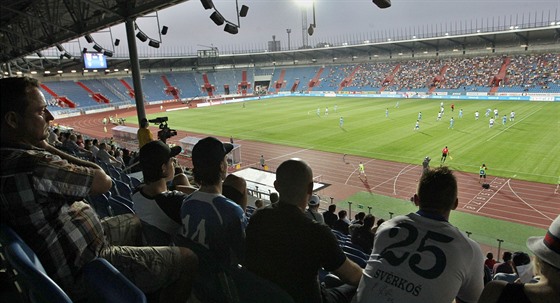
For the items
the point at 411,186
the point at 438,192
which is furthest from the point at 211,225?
the point at 411,186

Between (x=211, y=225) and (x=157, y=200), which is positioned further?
(x=157, y=200)

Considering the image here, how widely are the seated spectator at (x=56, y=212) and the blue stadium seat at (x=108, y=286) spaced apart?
360 mm

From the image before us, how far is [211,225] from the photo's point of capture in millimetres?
2740

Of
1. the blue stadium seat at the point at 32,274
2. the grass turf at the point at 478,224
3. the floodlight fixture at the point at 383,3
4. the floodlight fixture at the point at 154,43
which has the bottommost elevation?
the grass turf at the point at 478,224

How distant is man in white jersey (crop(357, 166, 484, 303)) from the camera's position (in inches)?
87.4

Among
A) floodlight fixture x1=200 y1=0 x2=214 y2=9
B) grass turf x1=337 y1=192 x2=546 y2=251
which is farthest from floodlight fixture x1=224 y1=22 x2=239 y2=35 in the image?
grass turf x1=337 y1=192 x2=546 y2=251

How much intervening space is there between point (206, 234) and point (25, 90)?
145cm

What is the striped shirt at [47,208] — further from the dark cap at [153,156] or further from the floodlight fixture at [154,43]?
the floodlight fixture at [154,43]

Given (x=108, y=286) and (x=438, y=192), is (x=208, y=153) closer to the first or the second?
(x=108, y=286)

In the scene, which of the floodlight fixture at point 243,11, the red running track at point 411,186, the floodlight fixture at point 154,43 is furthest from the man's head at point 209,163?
the floodlight fixture at point 154,43

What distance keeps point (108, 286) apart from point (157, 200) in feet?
5.42

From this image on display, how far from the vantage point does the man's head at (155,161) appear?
10.9ft

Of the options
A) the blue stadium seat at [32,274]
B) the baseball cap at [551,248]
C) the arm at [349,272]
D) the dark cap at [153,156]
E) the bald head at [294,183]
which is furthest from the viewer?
the dark cap at [153,156]

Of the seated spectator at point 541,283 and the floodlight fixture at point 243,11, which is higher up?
the floodlight fixture at point 243,11
